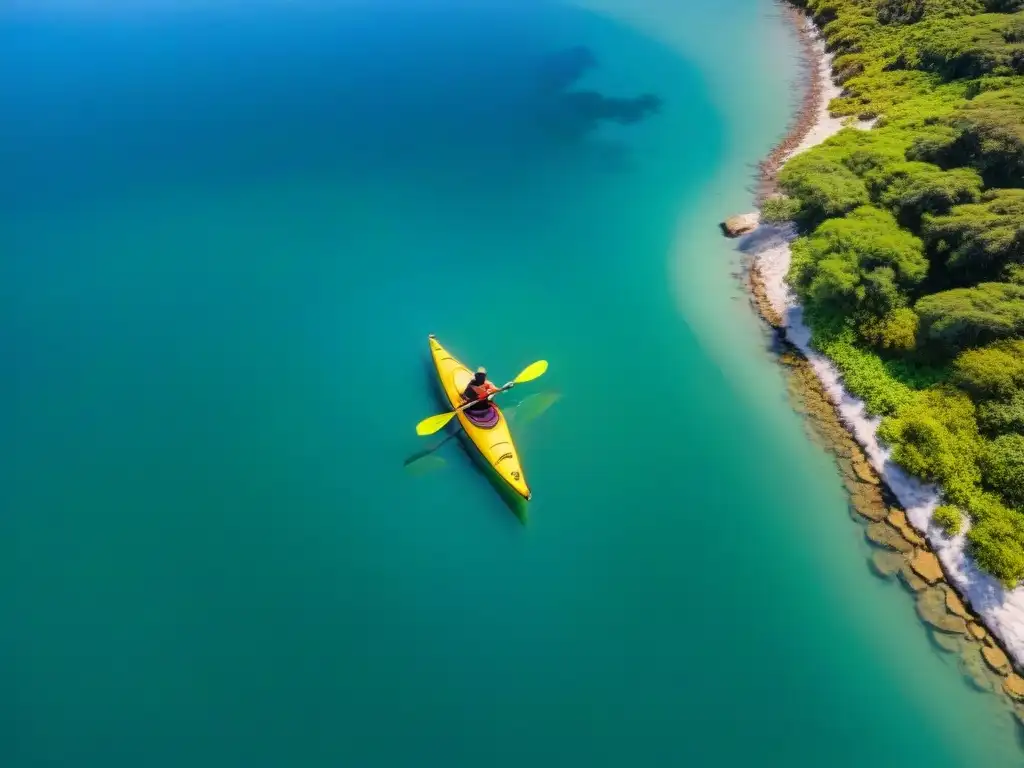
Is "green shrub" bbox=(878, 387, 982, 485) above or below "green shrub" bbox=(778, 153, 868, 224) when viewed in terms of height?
below

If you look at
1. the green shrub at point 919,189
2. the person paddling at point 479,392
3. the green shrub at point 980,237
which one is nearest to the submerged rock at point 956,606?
the green shrub at point 980,237

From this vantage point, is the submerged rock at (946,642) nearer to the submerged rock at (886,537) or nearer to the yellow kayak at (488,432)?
the submerged rock at (886,537)

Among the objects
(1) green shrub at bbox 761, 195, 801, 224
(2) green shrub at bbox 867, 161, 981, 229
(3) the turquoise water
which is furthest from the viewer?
(1) green shrub at bbox 761, 195, 801, 224

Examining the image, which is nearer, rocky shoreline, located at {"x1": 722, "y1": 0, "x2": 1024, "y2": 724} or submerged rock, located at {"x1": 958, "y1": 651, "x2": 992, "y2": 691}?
submerged rock, located at {"x1": 958, "y1": 651, "x2": 992, "y2": 691}

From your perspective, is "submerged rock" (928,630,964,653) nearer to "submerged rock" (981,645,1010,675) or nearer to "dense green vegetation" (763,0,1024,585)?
"submerged rock" (981,645,1010,675)

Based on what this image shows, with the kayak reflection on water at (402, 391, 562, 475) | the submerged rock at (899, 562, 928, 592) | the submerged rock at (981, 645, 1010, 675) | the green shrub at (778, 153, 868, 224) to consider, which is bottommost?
the submerged rock at (981, 645, 1010, 675)

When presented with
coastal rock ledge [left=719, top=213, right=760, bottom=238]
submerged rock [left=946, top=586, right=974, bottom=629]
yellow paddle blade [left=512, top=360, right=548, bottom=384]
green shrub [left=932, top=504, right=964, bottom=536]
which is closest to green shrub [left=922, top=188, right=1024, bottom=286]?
coastal rock ledge [left=719, top=213, right=760, bottom=238]

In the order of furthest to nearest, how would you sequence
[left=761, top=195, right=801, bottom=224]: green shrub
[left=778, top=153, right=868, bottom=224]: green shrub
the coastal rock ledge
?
1. the coastal rock ledge
2. [left=761, top=195, right=801, bottom=224]: green shrub
3. [left=778, top=153, right=868, bottom=224]: green shrub
